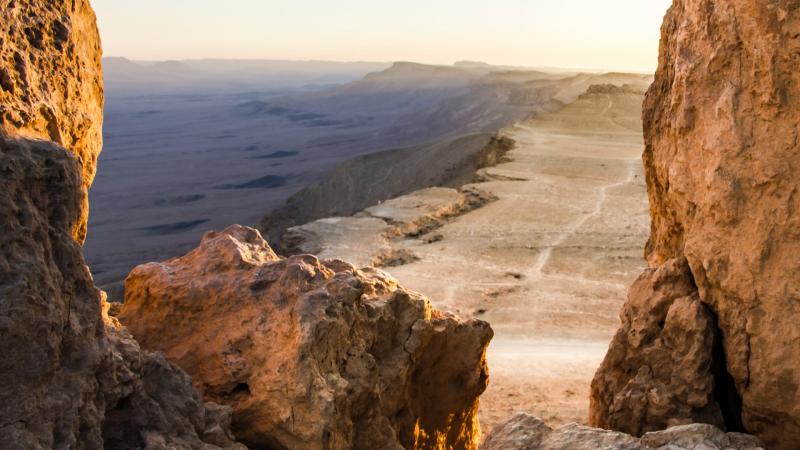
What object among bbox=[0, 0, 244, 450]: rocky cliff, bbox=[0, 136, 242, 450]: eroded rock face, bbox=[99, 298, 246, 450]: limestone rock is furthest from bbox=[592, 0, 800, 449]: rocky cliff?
bbox=[0, 136, 242, 450]: eroded rock face

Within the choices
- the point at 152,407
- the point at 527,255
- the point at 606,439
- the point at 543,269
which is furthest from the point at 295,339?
the point at 527,255

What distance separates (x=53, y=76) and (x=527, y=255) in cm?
887

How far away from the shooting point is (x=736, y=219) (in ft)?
12.5

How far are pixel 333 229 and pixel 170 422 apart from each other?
9332mm

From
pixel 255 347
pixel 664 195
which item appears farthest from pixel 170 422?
pixel 664 195

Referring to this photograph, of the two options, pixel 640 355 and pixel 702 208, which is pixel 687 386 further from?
pixel 702 208

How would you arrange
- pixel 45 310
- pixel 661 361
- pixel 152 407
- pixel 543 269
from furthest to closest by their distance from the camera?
pixel 543 269
pixel 661 361
pixel 152 407
pixel 45 310

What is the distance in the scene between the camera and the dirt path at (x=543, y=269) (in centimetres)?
689

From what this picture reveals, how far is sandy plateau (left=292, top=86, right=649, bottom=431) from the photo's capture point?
7.12 metres

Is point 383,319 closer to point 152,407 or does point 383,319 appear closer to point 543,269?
point 152,407

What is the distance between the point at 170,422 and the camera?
307cm

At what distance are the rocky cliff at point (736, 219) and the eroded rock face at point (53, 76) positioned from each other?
2958 mm

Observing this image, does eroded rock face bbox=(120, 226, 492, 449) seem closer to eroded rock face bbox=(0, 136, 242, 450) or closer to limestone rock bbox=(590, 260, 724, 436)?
eroded rock face bbox=(0, 136, 242, 450)

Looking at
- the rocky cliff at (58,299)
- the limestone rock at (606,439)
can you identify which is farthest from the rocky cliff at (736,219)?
the rocky cliff at (58,299)
